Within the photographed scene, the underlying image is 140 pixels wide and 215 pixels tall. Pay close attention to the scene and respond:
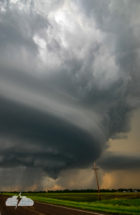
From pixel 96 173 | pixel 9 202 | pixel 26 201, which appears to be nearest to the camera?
pixel 26 201

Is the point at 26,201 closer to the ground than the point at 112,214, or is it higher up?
higher up

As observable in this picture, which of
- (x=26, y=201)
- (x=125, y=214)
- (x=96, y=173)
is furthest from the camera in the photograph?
(x=96, y=173)

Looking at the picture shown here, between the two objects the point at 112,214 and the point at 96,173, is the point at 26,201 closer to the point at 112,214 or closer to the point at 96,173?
the point at 112,214

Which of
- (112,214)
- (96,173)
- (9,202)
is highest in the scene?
(96,173)

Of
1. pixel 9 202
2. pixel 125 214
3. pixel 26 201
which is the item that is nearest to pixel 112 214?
pixel 125 214

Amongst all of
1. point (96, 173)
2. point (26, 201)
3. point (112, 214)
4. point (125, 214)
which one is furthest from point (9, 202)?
point (96, 173)

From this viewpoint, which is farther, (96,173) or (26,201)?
(96,173)

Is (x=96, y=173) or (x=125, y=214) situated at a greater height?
(x=96, y=173)

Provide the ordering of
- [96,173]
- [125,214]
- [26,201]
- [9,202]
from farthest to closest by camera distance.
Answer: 1. [96,173]
2. [125,214]
3. [9,202]
4. [26,201]

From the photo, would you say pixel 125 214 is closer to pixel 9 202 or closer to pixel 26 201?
pixel 26 201
